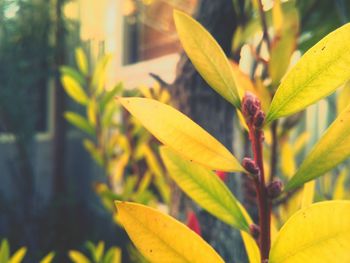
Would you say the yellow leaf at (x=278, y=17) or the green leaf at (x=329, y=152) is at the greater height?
the yellow leaf at (x=278, y=17)

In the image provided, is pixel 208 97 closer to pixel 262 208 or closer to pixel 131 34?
pixel 262 208

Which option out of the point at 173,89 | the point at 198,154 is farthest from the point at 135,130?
the point at 198,154

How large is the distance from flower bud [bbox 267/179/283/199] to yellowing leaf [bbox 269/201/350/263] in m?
0.04

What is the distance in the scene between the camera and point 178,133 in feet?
0.90

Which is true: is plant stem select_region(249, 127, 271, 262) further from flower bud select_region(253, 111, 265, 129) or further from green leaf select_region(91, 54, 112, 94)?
green leaf select_region(91, 54, 112, 94)

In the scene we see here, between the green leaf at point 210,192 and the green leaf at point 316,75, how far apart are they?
0.22ft

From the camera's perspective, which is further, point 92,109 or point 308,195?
point 92,109

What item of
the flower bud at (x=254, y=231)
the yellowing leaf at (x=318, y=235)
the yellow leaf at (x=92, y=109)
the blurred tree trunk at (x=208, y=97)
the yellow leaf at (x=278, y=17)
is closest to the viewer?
the yellowing leaf at (x=318, y=235)

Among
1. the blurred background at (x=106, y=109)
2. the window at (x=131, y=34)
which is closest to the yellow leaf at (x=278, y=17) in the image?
the blurred background at (x=106, y=109)

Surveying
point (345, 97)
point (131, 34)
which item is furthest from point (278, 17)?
point (131, 34)

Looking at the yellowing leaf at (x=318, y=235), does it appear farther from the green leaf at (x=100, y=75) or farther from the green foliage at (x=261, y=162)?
the green leaf at (x=100, y=75)

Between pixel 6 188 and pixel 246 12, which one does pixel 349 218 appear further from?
pixel 6 188

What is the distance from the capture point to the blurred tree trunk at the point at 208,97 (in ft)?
1.95

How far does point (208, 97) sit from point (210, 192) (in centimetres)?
31
